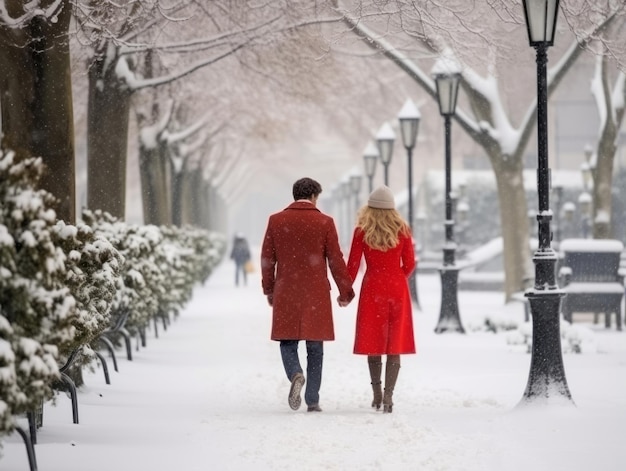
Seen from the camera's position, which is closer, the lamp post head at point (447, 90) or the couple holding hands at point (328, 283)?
the couple holding hands at point (328, 283)

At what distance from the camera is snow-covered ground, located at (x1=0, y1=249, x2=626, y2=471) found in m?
7.09

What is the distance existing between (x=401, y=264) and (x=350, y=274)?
0.61 metres

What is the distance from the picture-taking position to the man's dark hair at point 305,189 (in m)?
9.16

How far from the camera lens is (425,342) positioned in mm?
16016

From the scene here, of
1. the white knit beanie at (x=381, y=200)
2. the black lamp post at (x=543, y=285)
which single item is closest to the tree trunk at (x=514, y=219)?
the black lamp post at (x=543, y=285)

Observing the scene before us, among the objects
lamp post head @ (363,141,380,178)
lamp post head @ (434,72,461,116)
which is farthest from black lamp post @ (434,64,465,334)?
lamp post head @ (363,141,380,178)

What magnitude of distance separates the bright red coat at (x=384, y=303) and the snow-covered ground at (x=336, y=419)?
0.52m

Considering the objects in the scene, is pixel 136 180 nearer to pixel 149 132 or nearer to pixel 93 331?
pixel 149 132

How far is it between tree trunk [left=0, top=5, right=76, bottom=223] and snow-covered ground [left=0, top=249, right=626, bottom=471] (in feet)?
6.27

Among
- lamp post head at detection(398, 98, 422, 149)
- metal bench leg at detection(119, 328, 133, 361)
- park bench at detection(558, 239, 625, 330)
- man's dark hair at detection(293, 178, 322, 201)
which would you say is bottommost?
metal bench leg at detection(119, 328, 133, 361)

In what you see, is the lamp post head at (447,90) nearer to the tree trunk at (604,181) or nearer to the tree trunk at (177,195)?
the tree trunk at (604,181)

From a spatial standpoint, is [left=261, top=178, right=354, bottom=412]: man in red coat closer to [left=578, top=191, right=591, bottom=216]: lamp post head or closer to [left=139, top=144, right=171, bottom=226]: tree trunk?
[left=139, top=144, right=171, bottom=226]: tree trunk

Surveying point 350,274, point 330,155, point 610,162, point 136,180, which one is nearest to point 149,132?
point 610,162

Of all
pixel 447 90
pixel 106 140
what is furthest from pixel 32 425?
pixel 447 90
